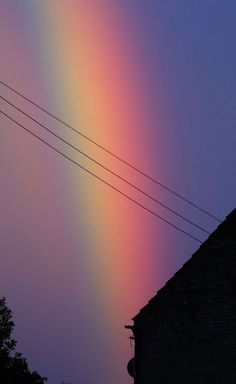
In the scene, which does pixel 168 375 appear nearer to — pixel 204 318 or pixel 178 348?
pixel 178 348

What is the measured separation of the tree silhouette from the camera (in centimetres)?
3070

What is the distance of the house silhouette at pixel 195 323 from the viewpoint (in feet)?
55.6

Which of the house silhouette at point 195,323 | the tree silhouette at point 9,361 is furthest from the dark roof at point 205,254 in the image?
the tree silhouette at point 9,361

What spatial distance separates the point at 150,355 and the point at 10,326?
1515 cm

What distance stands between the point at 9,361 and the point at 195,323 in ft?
53.8

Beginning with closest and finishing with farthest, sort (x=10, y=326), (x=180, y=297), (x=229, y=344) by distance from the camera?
1. (x=229, y=344)
2. (x=180, y=297)
3. (x=10, y=326)

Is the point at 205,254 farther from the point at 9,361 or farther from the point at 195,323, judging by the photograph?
the point at 9,361

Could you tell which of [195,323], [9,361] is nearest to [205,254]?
[195,323]

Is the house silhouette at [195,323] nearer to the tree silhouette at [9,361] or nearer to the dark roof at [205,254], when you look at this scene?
the dark roof at [205,254]

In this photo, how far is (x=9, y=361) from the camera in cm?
3122

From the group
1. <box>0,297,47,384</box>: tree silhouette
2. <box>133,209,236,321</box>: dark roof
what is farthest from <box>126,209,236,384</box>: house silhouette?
<box>0,297,47,384</box>: tree silhouette

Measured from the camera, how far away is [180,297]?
58.8ft

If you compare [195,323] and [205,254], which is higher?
[205,254]

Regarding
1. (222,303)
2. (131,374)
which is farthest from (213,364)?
(131,374)
